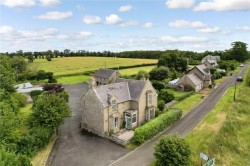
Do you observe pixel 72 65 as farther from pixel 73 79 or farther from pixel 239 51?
pixel 239 51

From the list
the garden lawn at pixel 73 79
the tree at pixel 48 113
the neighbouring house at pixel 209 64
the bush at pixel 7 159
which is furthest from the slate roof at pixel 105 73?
the bush at pixel 7 159

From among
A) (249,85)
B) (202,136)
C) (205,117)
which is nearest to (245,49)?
(249,85)

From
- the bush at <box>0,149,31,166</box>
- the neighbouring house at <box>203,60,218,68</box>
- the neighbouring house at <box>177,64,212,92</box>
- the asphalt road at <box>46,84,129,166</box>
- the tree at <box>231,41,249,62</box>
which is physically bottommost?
the asphalt road at <box>46,84,129,166</box>

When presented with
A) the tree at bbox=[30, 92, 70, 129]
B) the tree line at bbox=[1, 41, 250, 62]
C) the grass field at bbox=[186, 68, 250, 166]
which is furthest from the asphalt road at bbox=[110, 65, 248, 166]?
the tree line at bbox=[1, 41, 250, 62]

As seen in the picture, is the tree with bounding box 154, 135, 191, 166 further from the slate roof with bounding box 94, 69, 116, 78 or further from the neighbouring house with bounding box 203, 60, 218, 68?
the neighbouring house with bounding box 203, 60, 218, 68

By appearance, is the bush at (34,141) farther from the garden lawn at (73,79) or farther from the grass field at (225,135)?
the garden lawn at (73,79)

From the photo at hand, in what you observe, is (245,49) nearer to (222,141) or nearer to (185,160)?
(222,141)

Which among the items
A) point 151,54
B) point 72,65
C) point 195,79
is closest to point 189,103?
point 195,79
